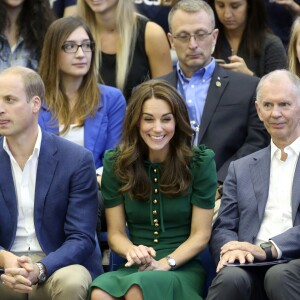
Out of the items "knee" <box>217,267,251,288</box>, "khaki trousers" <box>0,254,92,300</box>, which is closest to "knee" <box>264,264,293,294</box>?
"knee" <box>217,267,251,288</box>

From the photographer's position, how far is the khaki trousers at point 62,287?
4.97 meters

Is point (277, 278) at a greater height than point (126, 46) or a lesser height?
lesser

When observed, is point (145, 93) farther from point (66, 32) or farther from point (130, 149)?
point (66, 32)

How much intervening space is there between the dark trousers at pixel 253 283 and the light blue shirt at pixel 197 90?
148cm

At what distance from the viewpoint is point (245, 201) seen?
5.31 metres

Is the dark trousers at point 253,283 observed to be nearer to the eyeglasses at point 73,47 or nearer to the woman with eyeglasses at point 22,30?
the eyeglasses at point 73,47

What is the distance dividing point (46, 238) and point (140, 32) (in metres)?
2.05

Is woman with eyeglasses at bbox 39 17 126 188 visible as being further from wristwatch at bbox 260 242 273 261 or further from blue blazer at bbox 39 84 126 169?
wristwatch at bbox 260 242 273 261

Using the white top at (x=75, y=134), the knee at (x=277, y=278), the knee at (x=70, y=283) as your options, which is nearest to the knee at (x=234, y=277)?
the knee at (x=277, y=278)

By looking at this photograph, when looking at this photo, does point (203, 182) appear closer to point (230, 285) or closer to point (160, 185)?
point (160, 185)

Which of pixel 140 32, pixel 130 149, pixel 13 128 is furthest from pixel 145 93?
pixel 140 32

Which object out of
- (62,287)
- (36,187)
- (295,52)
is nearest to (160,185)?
(36,187)

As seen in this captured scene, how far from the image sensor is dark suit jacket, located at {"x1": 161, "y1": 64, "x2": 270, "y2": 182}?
6.08 meters

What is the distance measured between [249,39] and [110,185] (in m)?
1.89
